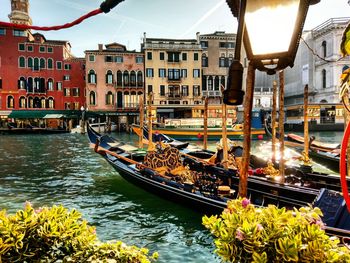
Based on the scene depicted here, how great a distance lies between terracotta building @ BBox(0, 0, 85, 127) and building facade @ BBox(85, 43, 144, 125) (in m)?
2.09

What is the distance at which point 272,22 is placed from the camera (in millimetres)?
1229

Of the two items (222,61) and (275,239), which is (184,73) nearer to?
(222,61)

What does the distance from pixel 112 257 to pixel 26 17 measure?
43.2 m

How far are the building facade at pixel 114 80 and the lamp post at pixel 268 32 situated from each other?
108 feet

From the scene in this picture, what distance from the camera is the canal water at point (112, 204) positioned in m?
5.11

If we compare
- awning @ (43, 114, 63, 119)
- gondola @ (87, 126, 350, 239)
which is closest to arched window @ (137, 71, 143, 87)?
awning @ (43, 114, 63, 119)

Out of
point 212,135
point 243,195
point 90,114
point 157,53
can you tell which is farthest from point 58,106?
point 243,195

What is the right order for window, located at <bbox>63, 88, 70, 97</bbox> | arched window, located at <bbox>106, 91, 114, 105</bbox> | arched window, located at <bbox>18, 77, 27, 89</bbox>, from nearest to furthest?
arched window, located at <bbox>18, 77, 27, 89</bbox> < arched window, located at <bbox>106, 91, 114, 105</bbox> < window, located at <bbox>63, 88, 70, 97</bbox>

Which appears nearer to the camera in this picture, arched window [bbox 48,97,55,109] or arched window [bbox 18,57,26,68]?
arched window [bbox 18,57,26,68]

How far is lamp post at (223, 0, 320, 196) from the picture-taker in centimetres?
120

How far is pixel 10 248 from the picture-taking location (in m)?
1.53

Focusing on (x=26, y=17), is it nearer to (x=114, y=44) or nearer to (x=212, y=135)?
(x=114, y=44)

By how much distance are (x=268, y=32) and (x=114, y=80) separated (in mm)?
34312

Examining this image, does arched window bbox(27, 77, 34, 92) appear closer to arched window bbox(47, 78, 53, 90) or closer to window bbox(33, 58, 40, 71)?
window bbox(33, 58, 40, 71)
